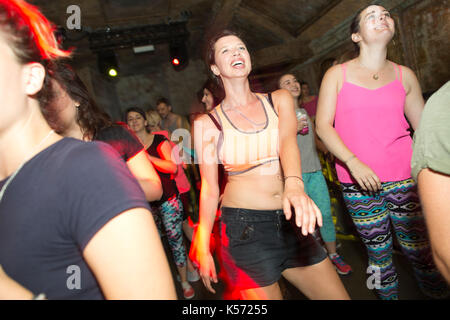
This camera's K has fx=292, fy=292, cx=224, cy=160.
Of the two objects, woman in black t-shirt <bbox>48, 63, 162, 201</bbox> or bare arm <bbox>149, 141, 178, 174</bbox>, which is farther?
bare arm <bbox>149, 141, 178, 174</bbox>

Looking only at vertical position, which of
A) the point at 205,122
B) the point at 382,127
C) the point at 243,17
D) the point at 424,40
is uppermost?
the point at 243,17

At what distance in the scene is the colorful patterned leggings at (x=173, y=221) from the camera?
10.5ft

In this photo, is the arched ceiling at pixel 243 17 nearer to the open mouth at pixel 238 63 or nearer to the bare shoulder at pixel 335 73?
the bare shoulder at pixel 335 73

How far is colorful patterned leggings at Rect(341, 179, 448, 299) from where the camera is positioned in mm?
1952

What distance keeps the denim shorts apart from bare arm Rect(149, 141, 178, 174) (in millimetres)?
1454

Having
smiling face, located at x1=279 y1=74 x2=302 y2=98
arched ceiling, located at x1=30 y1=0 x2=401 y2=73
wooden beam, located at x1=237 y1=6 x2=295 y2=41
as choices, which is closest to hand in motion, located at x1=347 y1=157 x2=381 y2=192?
smiling face, located at x1=279 y1=74 x2=302 y2=98

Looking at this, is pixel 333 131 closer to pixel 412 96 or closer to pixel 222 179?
pixel 412 96

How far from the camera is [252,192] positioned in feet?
5.40

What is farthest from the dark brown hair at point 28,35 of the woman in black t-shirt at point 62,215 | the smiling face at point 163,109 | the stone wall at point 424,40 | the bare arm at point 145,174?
the stone wall at point 424,40

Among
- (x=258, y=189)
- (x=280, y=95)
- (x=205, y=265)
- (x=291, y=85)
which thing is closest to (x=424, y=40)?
(x=291, y=85)

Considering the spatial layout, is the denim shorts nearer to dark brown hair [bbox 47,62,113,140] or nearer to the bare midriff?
the bare midriff

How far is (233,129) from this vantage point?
1.73 meters

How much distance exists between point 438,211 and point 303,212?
445 mm
